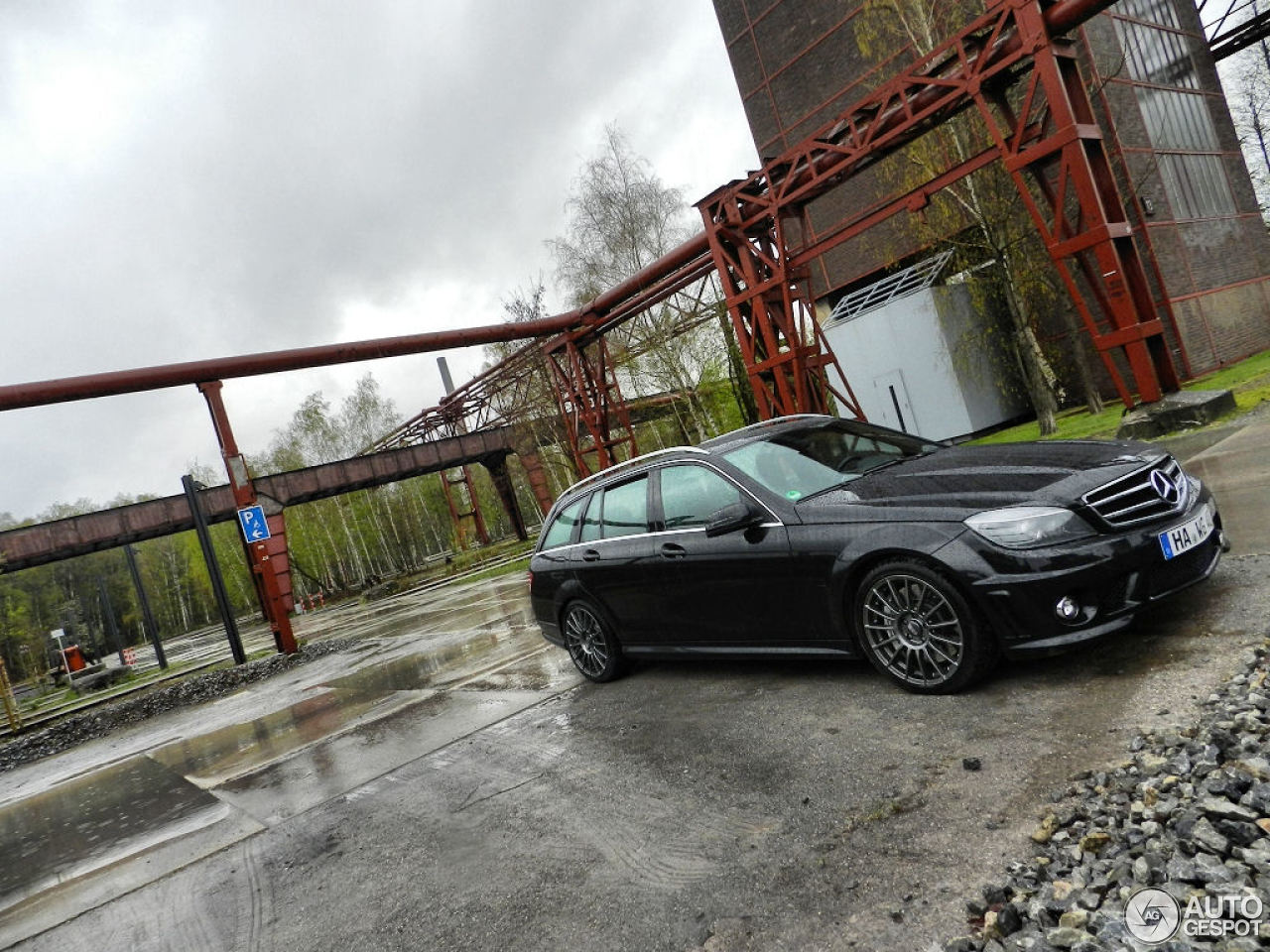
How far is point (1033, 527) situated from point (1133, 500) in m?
0.57

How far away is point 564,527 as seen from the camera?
20.1ft

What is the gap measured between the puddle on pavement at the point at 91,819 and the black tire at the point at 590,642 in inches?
112

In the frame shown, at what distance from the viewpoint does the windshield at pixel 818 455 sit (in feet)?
14.8

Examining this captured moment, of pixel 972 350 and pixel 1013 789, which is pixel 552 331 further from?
pixel 1013 789

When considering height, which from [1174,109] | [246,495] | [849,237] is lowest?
[246,495]

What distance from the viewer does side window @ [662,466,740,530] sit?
184 inches

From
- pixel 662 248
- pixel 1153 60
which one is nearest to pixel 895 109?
pixel 1153 60

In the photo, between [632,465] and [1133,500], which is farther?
[632,465]

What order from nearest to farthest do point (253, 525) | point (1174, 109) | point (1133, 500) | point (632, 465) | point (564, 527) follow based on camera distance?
point (1133, 500) < point (632, 465) < point (564, 527) < point (253, 525) < point (1174, 109)

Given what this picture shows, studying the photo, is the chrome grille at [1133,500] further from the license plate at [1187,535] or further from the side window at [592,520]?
the side window at [592,520]

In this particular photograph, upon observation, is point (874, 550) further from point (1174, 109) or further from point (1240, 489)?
point (1174, 109)

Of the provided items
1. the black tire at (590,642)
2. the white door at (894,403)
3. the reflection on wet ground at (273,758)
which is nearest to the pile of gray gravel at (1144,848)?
the black tire at (590,642)

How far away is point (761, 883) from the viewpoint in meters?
2.55

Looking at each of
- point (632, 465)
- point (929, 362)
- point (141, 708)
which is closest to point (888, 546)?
point (632, 465)
